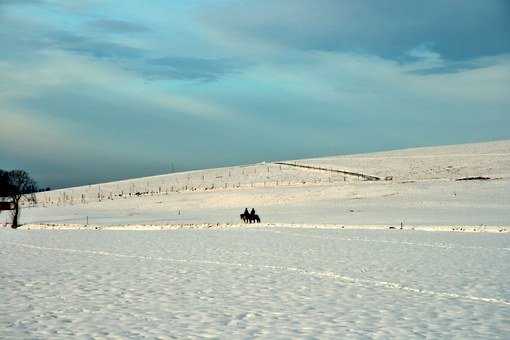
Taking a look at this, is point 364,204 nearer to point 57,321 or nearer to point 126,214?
point 126,214

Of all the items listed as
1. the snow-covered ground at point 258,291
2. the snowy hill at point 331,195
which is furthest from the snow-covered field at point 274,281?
the snowy hill at point 331,195

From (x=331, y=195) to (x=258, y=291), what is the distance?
163 ft

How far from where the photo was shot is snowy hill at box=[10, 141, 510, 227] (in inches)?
1941

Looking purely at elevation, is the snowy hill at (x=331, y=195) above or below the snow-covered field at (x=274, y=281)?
above

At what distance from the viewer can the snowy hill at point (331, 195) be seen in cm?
4931

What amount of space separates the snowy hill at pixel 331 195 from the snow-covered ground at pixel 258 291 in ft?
68.8

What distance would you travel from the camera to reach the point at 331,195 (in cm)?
6372

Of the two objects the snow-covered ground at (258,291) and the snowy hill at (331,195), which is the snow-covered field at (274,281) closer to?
the snow-covered ground at (258,291)

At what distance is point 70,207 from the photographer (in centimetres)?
7131

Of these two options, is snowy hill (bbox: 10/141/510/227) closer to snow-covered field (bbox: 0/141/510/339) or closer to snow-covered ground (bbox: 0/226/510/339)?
snow-covered field (bbox: 0/141/510/339)

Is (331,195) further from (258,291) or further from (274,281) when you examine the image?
(258,291)

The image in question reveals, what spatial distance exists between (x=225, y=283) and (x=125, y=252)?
969 centimetres

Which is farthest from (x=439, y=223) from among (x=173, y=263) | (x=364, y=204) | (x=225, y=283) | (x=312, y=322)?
(x=312, y=322)

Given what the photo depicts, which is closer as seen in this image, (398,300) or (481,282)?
(398,300)
